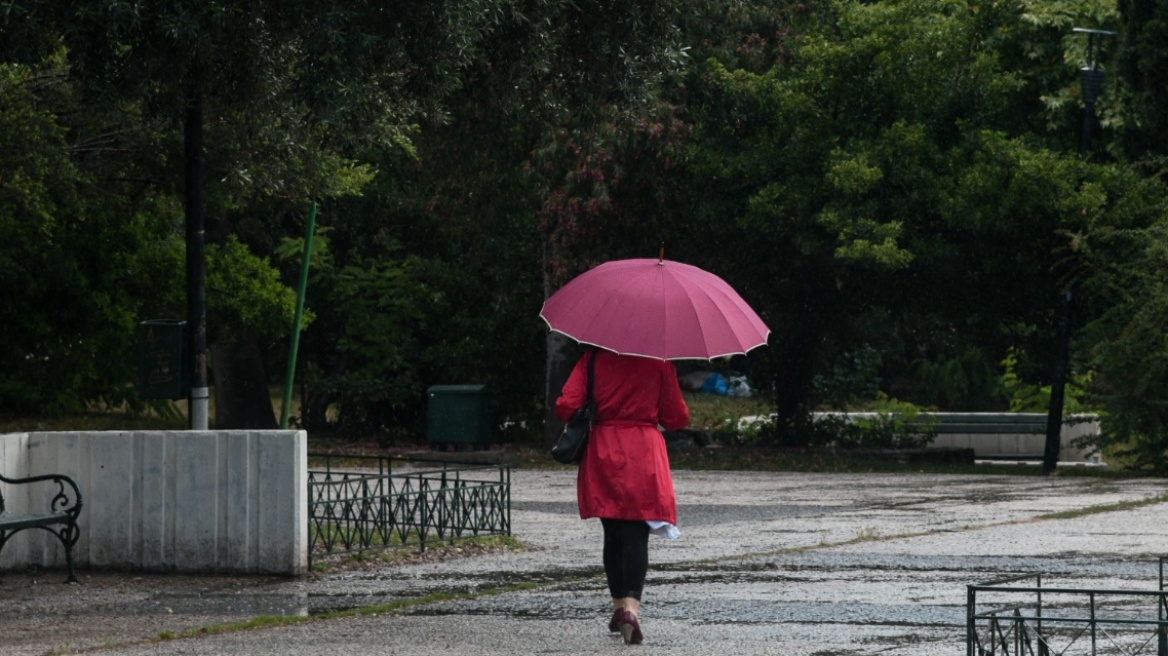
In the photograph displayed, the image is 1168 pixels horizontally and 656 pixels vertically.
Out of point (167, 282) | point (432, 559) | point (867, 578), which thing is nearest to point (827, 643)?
point (867, 578)

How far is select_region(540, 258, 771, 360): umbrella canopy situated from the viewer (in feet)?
29.7

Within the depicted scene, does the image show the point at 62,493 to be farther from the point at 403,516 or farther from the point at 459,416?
the point at 459,416

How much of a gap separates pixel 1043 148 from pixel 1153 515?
9.87 meters

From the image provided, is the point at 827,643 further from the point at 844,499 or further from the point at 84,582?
the point at 844,499

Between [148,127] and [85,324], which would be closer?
[148,127]

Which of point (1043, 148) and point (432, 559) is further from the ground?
point (1043, 148)

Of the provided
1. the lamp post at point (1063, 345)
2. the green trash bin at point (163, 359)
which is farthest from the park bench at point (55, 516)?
the lamp post at point (1063, 345)

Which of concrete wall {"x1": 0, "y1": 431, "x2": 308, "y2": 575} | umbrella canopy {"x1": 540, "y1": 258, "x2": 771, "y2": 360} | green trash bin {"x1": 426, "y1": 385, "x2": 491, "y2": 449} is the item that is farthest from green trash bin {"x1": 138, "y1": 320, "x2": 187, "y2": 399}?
green trash bin {"x1": 426, "y1": 385, "x2": 491, "y2": 449}

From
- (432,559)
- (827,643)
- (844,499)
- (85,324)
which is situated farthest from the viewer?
(85,324)

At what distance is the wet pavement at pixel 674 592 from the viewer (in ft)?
29.9

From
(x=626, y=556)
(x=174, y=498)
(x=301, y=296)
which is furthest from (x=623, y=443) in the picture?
(x=301, y=296)

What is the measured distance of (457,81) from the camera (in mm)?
14703

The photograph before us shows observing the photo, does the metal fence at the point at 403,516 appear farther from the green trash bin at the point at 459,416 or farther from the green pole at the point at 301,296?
the green trash bin at the point at 459,416

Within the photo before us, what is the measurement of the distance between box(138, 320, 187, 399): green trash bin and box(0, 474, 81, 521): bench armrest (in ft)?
5.45
